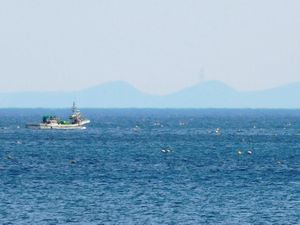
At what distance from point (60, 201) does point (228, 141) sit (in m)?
106

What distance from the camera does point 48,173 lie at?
111 m

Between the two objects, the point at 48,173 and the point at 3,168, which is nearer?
the point at 48,173

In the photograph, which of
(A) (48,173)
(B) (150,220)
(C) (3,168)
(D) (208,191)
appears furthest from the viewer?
(C) (3,168)

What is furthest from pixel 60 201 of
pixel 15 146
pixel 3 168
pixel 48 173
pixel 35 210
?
pixel 15 146

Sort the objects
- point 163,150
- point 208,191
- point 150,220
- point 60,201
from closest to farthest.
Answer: point 150,220, point 60,201, point 208,191, point 163,150

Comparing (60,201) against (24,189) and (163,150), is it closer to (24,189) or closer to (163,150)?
(24,189)

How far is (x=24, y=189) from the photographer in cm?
9369

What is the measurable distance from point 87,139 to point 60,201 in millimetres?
104925

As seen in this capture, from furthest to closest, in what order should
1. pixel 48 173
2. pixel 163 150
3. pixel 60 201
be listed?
1. pixel 163 150
2. pixel 48 173
3. pixel 60 201

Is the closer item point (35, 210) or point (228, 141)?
point (35, 210)

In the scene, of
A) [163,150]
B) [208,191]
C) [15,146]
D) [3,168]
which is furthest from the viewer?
[15,146]

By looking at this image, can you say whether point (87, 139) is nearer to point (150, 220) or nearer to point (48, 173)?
point (48, 173)

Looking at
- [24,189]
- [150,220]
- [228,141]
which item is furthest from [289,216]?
[228,141]

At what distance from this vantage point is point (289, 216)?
78000 millimetres
